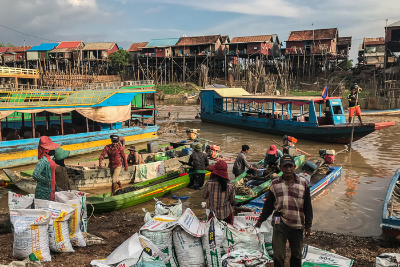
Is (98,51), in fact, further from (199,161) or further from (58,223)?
(58,223)

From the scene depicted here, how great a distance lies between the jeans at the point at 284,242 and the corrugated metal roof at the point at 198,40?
44.4 m

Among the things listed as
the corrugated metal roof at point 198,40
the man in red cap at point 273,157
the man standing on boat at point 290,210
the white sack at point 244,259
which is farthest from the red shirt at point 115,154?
the corrugated metal roof at point 198,40

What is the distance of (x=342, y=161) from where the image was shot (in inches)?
552

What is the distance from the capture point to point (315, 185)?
8.77 metres

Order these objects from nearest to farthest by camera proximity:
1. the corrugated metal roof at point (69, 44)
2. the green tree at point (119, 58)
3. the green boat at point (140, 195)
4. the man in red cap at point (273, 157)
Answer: the green boat at point (140, 195) → the man in red cap at point (273, 157) → the green tree at point (119, 58) → the corrugated metal roof at point (69, 44)

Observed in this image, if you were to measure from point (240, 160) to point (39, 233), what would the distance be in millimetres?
5577

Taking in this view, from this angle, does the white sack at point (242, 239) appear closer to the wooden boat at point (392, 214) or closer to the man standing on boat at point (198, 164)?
the wooden boat at point (392, 214)

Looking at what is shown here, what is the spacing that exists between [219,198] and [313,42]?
42520 millimetres

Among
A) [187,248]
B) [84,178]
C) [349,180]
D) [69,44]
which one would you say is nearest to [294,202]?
[187,248]

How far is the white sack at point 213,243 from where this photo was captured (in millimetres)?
4234

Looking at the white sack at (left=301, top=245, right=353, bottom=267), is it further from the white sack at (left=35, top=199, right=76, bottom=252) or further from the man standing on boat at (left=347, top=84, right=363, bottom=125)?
the man standing on boat at (left=347, top=84, right=363, bottom=125)

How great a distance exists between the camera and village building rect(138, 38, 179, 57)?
160 feet

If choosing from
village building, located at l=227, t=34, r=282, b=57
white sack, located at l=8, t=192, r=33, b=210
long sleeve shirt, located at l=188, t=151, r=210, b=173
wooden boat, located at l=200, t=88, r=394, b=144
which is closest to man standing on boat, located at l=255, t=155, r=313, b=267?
white sack, located at l=8, t=192, r=33, b=210

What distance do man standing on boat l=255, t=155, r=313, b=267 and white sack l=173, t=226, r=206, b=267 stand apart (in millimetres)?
985
